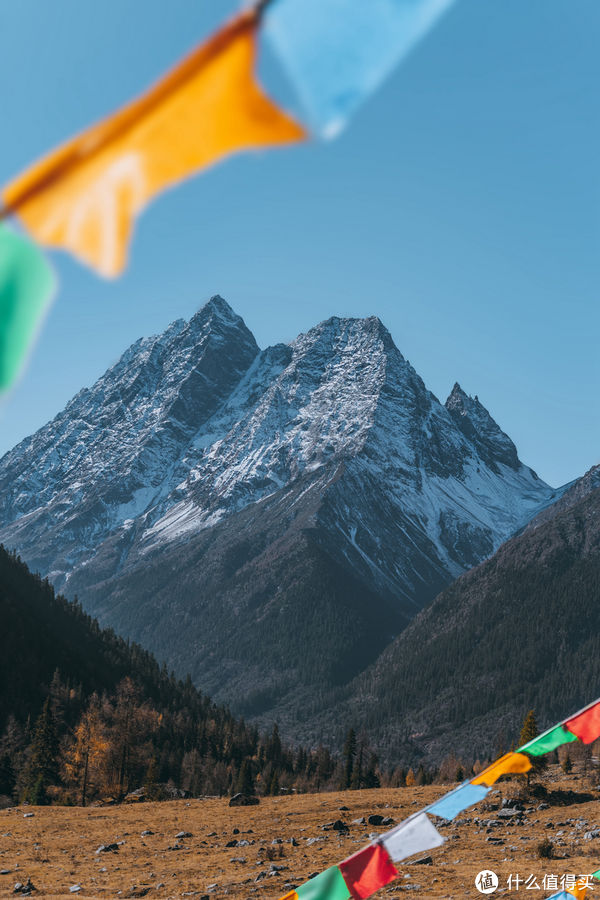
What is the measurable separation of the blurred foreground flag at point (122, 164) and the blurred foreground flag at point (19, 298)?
116 millimetres

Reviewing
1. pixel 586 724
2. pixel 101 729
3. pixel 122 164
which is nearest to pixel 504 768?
pixel 586 724

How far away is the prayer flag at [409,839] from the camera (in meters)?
8.52

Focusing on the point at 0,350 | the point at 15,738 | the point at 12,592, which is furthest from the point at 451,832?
the point at 12,592

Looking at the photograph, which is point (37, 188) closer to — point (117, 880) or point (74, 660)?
point (117, 880)

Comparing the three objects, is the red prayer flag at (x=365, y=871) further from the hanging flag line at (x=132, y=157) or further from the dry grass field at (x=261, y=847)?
the dry grass field at (x=261, y=847)

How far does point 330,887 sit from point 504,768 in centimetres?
283

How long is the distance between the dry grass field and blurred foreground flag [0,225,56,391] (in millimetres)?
22168

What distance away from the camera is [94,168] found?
2.27m

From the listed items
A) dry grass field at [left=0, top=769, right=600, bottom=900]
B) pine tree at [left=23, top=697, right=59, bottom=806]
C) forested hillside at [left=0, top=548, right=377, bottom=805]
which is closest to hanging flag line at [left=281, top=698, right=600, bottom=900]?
dry grass field at [left=0, top=769, right=600, bottom=900]

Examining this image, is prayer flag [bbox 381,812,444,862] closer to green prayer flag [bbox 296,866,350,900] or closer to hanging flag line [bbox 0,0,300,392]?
green prayer flag [bbox 296,866,350,900]

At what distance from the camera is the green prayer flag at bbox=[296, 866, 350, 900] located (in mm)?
8680

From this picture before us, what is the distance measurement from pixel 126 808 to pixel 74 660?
81.4 m

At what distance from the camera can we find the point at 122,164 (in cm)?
226

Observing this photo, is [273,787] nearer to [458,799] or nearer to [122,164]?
[458,799]
